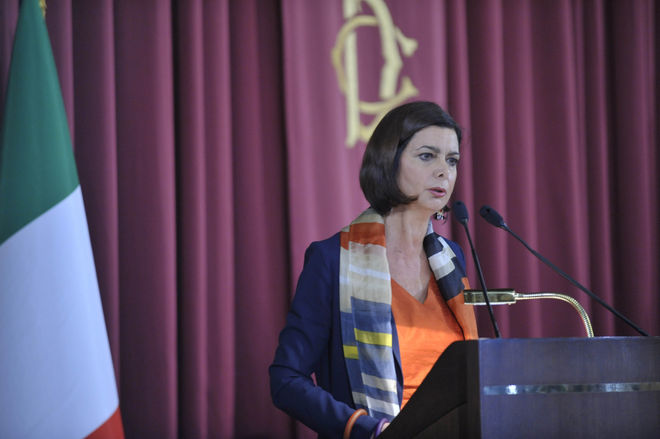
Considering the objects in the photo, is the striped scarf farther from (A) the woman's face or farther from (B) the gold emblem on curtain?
(B) the gold emblem on curtain

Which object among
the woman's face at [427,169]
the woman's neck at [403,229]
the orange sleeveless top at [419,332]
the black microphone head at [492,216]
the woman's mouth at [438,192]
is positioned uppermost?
the woman's face at [427,169]

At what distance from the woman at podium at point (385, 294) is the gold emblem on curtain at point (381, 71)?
662 millimetres

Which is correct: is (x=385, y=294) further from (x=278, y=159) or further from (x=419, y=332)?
(x=278, y=159)

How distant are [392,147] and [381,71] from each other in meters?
0.83

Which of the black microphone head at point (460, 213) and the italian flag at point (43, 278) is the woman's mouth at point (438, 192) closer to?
the black microphone head at point (460, 213)

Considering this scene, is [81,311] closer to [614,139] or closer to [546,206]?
[546,206]

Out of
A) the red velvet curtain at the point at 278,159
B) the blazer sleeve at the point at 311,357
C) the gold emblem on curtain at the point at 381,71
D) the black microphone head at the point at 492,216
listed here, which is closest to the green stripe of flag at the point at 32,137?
the red velvet curtain at the point at 278,159

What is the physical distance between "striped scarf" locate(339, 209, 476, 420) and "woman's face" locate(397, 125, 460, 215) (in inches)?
4.9

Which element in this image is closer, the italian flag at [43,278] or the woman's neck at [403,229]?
the italian flag at [43,278]

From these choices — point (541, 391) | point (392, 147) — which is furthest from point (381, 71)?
point (541, 391)

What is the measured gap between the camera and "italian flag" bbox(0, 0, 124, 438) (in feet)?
5.64

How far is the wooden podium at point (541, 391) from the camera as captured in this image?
1.00 metres

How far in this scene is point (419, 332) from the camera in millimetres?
1749

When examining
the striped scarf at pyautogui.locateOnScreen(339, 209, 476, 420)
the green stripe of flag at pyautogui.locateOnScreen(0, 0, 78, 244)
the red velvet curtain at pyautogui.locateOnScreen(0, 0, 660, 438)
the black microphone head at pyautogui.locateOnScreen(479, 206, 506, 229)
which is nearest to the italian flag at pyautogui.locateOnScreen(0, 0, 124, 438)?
the green stripe of flag at pyautogui.locateOnScreen(0, 0, 78, 244)
